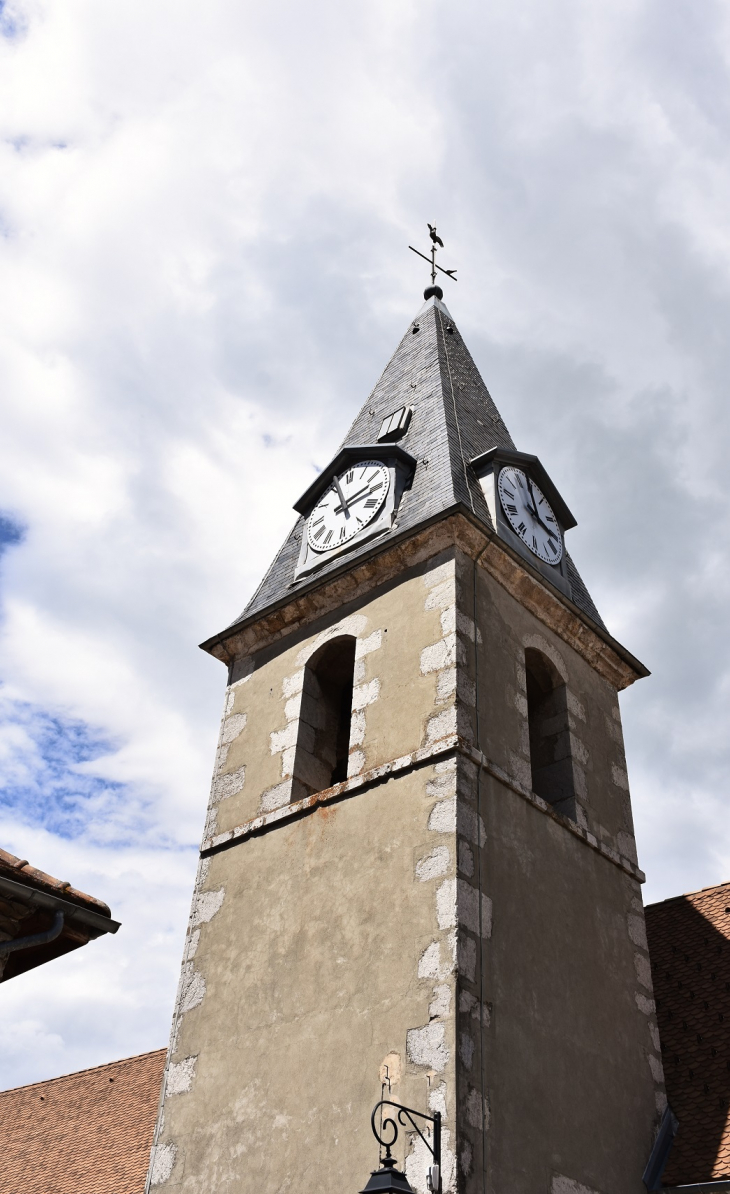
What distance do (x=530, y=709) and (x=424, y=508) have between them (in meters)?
1.90

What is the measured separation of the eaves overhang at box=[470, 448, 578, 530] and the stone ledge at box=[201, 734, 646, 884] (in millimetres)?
3328

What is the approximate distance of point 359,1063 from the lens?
6.11 metres

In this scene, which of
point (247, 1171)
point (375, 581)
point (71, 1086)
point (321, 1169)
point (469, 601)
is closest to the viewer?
point (321, 1169)

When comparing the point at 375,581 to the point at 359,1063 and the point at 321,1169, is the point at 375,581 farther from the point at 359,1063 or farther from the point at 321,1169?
the point at 321,1169

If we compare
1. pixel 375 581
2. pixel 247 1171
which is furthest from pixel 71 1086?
pixel 375 581

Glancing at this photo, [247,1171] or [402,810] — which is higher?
[402,810]

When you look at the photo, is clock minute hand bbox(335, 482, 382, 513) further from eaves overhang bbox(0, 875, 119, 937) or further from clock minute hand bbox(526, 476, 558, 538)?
eaves overhang bbox(0, 875, 119, 937)

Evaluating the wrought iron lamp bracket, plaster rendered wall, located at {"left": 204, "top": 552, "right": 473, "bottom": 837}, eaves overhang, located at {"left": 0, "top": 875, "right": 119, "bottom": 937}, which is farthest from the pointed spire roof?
eaves overhang, located at {"left": 0, "top": 875, "right": 119, "bottom": 937}

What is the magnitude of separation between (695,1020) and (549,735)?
7.67ft

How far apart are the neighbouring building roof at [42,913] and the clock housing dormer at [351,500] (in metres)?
4.91

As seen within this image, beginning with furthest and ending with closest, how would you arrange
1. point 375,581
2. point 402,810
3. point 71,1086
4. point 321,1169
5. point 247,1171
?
point 71,1086 → point 375,581 → point 402,810 → point 247,1171 → point 321,1169

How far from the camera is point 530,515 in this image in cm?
969

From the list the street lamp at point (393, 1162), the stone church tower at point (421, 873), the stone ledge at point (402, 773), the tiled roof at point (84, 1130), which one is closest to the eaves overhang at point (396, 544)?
the stone church tower at point (421, 873)

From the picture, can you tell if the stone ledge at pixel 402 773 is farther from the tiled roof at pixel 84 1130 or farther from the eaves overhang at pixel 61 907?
the tiled roof at pixel 84 1130
